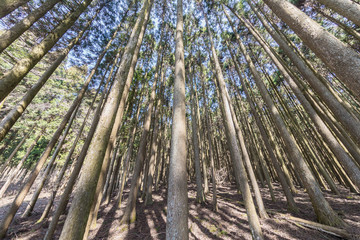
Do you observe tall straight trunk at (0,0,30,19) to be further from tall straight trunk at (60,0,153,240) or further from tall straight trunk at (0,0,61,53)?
tall straight trunk at (60,0,153,240)

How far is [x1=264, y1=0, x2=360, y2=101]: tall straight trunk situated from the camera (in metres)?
1.47

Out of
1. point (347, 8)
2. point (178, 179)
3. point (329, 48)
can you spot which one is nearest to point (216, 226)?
point (178, 179)

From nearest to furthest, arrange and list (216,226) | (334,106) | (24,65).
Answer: (24,65), (334,106), (216,226)

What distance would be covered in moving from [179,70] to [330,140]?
16.8 ft

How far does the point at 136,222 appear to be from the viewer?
4574 mm

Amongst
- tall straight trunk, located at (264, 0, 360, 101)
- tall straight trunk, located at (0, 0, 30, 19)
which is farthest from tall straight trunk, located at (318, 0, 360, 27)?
tall straight trunk, located at (0, 0, 30, 19)

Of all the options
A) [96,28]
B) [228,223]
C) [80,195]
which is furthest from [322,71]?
[96,28]

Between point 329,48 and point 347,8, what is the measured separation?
112cm

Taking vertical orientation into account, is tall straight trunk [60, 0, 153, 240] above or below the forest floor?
above

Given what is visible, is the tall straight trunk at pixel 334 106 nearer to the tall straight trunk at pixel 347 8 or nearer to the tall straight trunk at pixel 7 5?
the tall straight trunk at pixel 347 8

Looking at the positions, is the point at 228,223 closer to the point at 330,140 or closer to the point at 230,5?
the point at 330,140

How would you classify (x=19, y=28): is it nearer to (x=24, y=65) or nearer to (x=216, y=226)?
(x=24, y=65)

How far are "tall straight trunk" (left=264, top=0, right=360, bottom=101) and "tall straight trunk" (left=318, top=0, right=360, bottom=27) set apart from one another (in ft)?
0.05

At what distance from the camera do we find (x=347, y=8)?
1.99m
